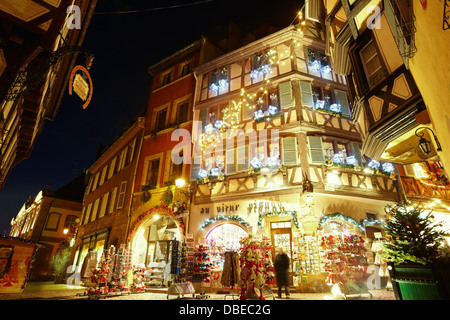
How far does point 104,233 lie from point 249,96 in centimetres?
1316

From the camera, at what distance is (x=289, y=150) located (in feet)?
36.3

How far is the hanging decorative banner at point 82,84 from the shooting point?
6734mm

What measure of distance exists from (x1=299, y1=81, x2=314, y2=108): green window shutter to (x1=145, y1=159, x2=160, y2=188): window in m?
9.39

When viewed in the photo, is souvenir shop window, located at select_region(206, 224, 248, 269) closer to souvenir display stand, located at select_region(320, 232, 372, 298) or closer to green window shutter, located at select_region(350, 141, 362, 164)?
souvenir display stand, located at select_region(320, 232, 372, 298)

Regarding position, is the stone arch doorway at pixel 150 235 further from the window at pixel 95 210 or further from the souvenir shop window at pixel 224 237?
the window at pixel 95 210

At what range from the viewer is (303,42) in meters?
13.1

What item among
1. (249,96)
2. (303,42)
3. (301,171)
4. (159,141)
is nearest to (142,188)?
(159,141)

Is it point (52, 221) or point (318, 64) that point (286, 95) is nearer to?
point (318, 64)

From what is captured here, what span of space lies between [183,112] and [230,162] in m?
5.64

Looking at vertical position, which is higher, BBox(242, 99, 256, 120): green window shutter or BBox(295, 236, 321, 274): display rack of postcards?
BBox(242, 99, 256, 120): green window shutter

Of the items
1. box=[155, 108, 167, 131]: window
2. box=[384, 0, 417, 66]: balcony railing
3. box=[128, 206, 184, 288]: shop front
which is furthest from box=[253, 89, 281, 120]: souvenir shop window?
box=[128, 206, 184, 288]: shop front

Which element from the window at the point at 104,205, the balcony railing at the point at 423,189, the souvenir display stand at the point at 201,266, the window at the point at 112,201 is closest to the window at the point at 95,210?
the window at the point at 104,205

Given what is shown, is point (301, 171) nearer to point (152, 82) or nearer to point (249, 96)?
point (249, 96)

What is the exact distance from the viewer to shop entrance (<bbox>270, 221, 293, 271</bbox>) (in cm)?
1010
